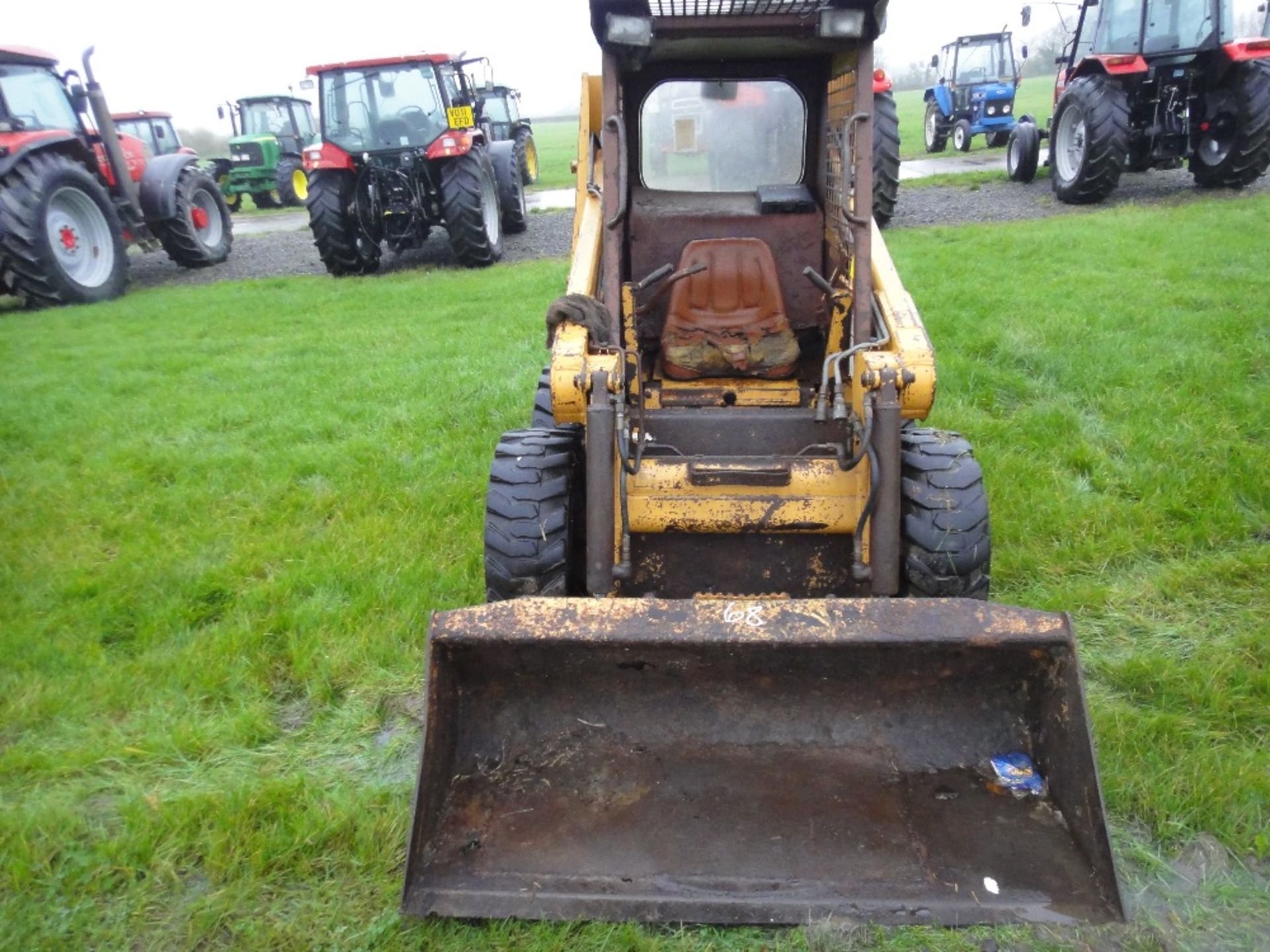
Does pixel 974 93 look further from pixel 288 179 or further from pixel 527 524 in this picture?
pixel 527 524

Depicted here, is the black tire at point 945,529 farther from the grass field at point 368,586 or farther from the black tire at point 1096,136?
the black tire at point 1096,136

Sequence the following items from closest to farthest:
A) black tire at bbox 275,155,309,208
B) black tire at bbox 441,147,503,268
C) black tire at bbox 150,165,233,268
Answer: black tire at bbox 441,147,503,268 → black tire at bbox 150,165,233,268 → black tire at bbox 275,155,309,208

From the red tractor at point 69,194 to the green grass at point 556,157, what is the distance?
4629 mm

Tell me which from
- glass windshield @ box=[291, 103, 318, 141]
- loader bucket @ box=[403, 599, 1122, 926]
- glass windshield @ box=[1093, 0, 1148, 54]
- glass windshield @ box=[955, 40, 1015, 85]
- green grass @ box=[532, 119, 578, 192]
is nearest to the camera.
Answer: loader bucket @ box=[403, 599, 1122, 926]

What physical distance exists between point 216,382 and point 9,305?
4968mm

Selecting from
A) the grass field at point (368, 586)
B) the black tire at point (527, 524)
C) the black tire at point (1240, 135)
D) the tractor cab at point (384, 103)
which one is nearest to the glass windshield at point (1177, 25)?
the black tire at point (1240, 135)

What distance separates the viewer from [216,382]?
6461 millimetres

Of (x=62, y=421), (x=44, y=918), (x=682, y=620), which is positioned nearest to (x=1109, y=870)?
(x=682, y=620)

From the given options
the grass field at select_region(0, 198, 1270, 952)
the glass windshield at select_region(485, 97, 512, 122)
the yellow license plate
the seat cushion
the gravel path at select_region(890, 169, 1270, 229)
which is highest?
the glass windshield at select_region(485, 97, 512, 122)

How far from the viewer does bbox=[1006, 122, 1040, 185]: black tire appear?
1167 cm

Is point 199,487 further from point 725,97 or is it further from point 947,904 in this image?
point 947,904

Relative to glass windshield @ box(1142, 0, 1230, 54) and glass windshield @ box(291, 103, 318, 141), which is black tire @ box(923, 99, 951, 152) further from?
glass windshield @ box(291, 103, 318, 141)

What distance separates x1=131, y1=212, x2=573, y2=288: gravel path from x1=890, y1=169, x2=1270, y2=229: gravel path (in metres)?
3.99

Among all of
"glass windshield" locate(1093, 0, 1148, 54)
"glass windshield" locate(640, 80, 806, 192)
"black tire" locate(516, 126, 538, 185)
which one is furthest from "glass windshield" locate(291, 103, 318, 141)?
"glass windshield" locate(640, 80, 806, 192)
